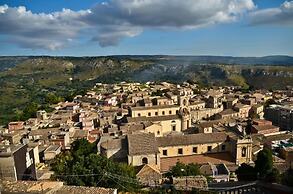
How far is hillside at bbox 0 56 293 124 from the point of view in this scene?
362 ft

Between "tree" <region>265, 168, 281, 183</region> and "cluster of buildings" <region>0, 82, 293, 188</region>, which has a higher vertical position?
"tree" <region>265, 168, 281, 183</region>

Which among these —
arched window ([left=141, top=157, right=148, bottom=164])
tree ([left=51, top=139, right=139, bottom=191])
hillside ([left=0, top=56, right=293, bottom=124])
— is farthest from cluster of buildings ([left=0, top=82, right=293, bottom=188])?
hillside ([left=0, top=56, right=293, bottom=124])

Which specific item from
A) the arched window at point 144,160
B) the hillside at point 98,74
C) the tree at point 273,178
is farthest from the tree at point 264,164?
the hillside at point 98,74

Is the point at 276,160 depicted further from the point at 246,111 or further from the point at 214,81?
the point at 214,81

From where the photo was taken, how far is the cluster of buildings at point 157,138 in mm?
23016

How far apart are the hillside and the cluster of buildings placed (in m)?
52.0

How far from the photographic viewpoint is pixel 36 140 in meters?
32.9

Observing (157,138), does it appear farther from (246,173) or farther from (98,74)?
(98,74)

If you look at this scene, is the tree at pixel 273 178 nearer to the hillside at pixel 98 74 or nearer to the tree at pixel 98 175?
the tree at pixel 98 175

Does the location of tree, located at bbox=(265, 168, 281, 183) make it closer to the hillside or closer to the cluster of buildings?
the cluster of buildings

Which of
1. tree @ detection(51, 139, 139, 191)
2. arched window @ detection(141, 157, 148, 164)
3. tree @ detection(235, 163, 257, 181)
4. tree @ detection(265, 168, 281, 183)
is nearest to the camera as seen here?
tree @ detection(51, 139, 139, 191)

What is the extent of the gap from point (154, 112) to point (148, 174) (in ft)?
75.1

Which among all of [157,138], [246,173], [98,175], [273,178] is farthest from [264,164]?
[98,175]

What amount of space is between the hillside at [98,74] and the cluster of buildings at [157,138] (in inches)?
2048
